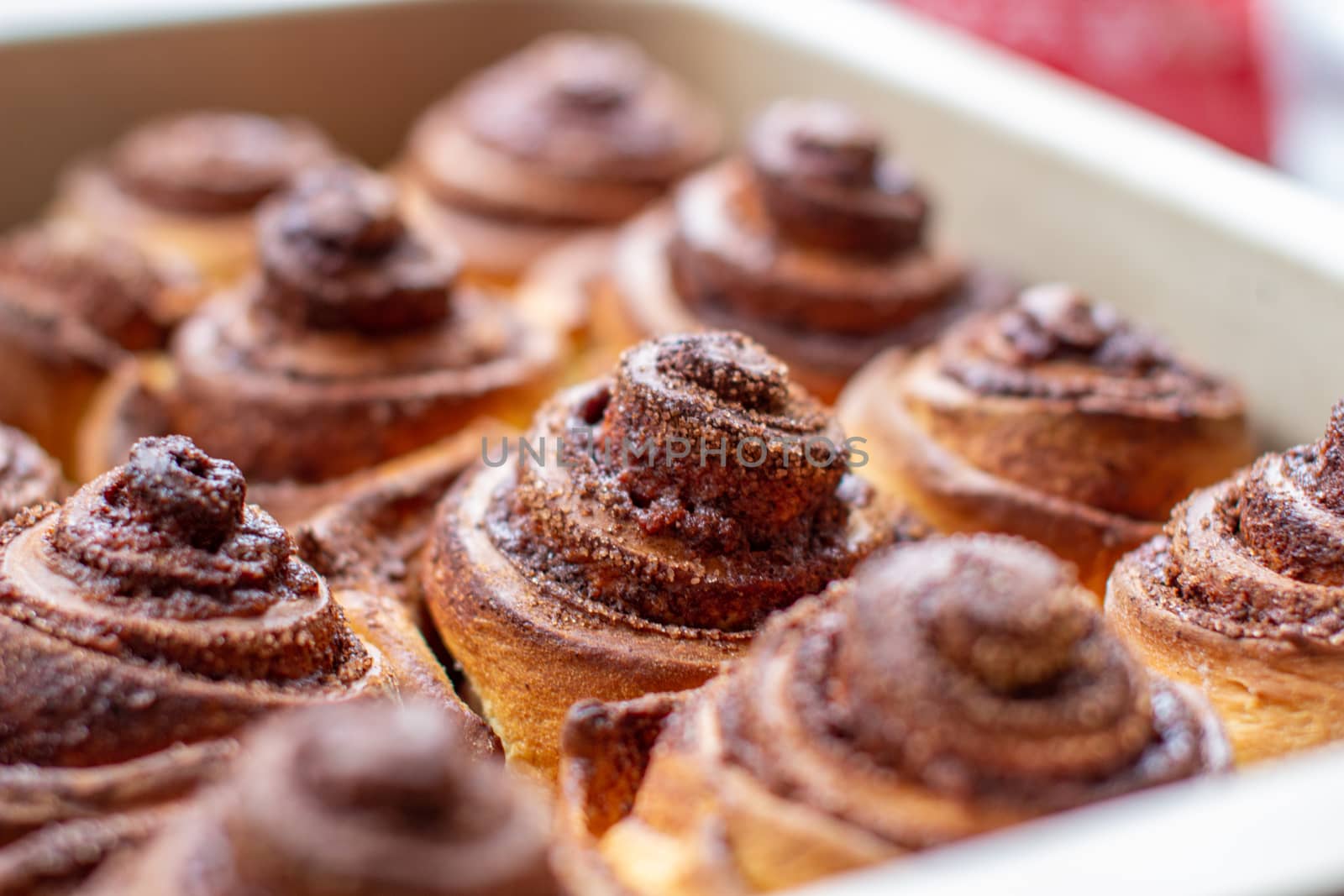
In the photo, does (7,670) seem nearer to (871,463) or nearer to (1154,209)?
(871,463)

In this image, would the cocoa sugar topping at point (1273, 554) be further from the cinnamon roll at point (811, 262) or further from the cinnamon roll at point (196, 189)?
the cinnamon roll at point (196, 189)

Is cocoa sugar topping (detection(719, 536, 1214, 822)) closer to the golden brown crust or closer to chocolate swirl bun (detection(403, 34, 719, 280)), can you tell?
the golden brown crust

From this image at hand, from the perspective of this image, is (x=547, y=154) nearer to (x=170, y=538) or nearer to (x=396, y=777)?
(x=170, y=538)

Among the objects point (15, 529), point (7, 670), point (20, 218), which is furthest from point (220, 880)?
point (20, 218)

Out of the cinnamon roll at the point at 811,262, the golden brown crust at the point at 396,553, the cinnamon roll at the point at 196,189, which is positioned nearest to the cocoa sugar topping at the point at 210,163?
the cinnamon roll at the point at 196,189

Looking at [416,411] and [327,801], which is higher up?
[327,801]

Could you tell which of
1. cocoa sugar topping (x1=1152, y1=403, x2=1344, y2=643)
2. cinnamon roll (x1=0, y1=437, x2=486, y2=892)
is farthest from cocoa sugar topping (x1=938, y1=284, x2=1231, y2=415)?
cinnamon roll (x1=0, y1=437, x2=486, y2=892)
